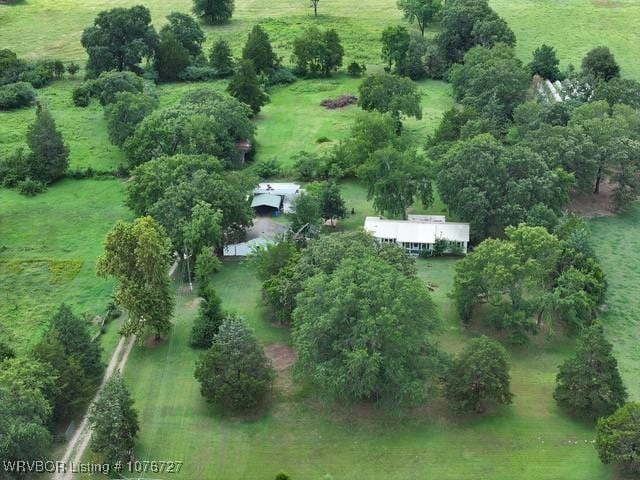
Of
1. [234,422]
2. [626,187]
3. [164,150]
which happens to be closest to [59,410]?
[234,422]

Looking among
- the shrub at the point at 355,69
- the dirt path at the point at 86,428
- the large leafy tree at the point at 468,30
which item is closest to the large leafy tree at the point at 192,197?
the dirt path at the point at 86,428

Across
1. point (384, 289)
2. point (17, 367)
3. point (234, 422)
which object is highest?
point (384, 289)

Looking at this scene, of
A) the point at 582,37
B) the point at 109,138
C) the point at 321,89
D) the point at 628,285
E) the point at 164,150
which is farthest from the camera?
the point at 582,37

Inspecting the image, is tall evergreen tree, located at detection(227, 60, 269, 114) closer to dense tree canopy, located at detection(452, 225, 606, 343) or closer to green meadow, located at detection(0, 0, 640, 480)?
green meadow, located at detection(0, 0, 640, 480)

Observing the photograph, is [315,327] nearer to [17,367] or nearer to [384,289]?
[384,289]

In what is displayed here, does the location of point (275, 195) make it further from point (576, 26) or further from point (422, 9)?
point (576, 26)

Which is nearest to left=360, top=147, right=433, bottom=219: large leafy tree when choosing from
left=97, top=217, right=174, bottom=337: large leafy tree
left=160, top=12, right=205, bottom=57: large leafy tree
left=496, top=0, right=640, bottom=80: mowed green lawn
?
left=97, top=217, right=174, bottom=337: large leafy tree

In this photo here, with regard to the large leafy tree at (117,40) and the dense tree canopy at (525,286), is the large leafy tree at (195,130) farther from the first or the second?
the dense tree canopy at (525,286)
